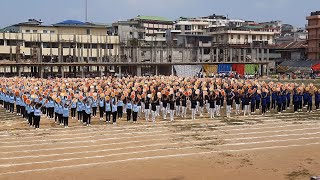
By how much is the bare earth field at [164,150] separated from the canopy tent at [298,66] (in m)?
38.6

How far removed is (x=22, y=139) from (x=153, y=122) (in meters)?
5.88

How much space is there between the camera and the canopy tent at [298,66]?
5536 cm

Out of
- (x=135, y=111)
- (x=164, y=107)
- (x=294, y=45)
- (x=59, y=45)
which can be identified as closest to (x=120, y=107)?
(x=135, y=111)

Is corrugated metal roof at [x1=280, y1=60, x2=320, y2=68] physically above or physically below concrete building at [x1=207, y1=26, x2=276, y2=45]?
below

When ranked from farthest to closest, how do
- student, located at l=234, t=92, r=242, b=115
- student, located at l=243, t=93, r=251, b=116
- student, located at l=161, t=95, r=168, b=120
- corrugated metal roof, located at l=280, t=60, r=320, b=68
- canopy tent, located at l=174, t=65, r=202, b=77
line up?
corrugated metal roof, located at l=280, t=60, r=320, b=68 < canopy tent, located at l=174, t=65, r=202, b=77 < student, located at l=234, t=92, r=242, b=115 < student, located at l=243, t=93, r=251, b=116 < student, located at l=161, t=95, r=168, b=120

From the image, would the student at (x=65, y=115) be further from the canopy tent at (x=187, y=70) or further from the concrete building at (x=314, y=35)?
the concrete building at (x=314, y=35)

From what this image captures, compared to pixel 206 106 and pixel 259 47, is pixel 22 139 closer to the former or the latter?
pixel 206 106

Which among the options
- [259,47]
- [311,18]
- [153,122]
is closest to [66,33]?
[259,47]

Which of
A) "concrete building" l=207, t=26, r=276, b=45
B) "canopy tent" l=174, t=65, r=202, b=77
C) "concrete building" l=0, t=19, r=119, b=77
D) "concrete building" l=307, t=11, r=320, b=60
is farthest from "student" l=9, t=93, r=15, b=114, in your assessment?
"concrete building" l=207, t=26, r=276, b=45

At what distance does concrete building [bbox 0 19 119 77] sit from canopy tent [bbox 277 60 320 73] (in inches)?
886

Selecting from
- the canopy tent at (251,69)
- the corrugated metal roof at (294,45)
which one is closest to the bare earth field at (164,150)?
the canopy tent at (251,69)

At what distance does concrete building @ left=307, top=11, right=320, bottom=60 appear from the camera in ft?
191

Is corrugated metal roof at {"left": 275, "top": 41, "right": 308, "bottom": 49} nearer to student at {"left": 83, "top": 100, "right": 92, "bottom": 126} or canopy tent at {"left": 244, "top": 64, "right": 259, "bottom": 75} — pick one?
canopy tent at {"left": 244, "top": 64, "right": 259, "bottom": 75}

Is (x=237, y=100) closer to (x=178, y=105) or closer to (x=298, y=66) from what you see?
(x=178, y=105)
